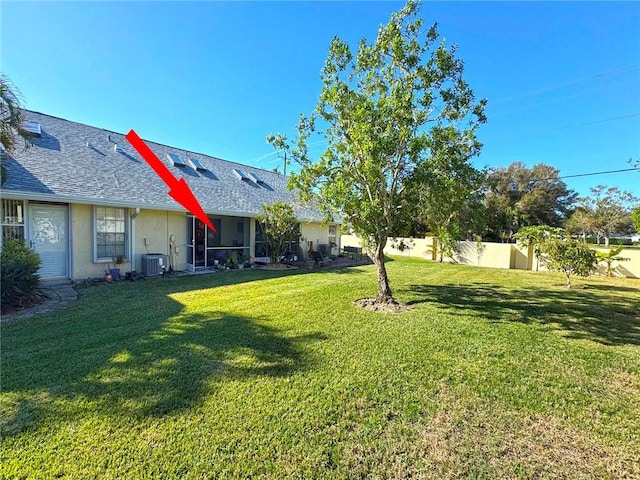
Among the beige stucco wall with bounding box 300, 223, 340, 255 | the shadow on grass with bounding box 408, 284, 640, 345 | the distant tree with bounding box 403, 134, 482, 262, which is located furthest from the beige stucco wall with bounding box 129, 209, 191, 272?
the distant tree with bounding box 403, 134, 482, 262

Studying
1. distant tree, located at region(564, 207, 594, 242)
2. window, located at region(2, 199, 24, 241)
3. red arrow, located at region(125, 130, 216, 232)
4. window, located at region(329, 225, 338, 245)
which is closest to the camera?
window, located at region(2, 199, 24, 241)

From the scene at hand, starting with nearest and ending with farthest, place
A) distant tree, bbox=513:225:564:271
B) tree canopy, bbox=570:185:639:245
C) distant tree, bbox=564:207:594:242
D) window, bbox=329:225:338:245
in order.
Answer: distant tree, bbox=513:225:564:271
window, bbox=329:225:338:245
distant tree, bbox=564:207:594:242
tree canopy, bbox=570:185:639:245

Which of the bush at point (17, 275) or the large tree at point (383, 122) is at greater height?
the large tree at point (383, 122)

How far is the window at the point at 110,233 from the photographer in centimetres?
901

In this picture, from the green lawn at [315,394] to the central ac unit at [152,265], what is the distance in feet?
11.3

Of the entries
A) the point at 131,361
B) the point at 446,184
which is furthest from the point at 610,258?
the point at 131,361

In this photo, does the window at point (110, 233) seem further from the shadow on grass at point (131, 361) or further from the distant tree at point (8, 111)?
the shadow on grass at point (131, 361)

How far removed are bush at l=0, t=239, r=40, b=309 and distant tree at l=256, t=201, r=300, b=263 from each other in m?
7.26

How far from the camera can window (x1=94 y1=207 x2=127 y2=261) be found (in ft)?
29.6

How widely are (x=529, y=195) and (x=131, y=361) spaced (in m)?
32.5

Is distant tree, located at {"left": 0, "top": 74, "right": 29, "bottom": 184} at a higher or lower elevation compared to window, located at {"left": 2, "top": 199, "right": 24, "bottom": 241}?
higher

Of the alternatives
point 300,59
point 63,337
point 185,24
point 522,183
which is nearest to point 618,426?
point 63,337

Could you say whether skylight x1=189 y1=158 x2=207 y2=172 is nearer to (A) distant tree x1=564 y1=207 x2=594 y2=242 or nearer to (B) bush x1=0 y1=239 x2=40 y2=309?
(B) bush x1=0 y1=239 x2=40 y2=309

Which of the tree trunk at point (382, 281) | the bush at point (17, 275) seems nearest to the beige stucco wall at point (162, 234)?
the bush at point (17, 275)
